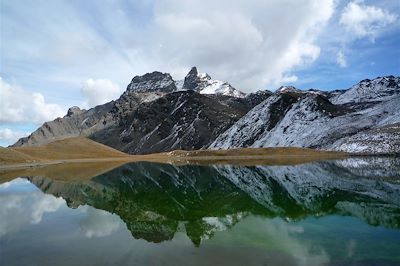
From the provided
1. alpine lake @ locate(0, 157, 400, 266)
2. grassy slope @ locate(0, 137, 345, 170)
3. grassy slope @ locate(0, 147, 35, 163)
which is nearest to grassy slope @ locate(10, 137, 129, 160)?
grassy slope @ locate(0, 137, 345, 170)

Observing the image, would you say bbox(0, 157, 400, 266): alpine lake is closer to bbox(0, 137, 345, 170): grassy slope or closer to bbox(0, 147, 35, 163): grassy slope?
bbox(0, 147, 35, 163): grassy slope

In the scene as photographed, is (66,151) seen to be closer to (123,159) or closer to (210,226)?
(123,159)

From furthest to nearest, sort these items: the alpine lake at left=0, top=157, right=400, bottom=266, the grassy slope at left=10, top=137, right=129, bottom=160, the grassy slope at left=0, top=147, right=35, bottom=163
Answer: the grassy slope at left=10, top=137, right=129, bottom=160, the grassy slope at left=0, top=147, right=35, bottom=163, the alpine lake at left=0, top=157, right=400, bottom=266

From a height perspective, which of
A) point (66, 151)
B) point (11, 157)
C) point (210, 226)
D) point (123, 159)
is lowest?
point (210, 226)

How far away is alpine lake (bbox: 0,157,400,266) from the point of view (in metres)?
21.4

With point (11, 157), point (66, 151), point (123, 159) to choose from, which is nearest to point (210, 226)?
point (11, 157)

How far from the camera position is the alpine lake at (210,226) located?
2138 centimetres

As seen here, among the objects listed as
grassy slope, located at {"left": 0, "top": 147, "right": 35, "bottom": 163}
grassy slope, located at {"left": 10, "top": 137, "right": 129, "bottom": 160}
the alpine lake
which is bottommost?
the alpine lake

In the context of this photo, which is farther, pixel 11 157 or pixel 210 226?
pixel 11 157

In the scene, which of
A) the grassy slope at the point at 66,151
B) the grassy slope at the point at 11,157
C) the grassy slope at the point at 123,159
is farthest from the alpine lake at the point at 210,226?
the grassy slope at the point at 66,151

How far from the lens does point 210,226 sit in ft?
96.9

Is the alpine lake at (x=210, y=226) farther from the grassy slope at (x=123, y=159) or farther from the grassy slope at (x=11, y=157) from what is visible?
the grassy slope at (x=123, y=159)

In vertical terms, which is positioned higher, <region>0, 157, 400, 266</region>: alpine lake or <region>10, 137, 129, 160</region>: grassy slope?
<region>10, 137, 129, 160</region>: grassy slope

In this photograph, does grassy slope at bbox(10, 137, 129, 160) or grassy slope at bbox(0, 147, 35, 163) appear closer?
grassy slope at bbox(0, 147, 35, 163)
